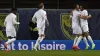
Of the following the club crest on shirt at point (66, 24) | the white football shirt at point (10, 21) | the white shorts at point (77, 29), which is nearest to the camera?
the white football shirt at point (10, 21)

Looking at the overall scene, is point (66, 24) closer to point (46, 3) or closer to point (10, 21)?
point (10, 21)

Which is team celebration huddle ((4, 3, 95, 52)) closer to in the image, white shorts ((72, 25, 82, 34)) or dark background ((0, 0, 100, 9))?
white shorts ((72, 25, 82, 34))

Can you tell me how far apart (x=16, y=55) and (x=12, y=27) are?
4731 millimetres

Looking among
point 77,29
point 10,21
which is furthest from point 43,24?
point 77,29

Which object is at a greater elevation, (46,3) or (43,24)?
(46,3)

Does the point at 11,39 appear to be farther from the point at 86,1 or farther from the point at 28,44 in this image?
the point at 86,1

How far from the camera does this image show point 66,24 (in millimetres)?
24516

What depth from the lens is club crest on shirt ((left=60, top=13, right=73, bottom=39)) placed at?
80.3 feet

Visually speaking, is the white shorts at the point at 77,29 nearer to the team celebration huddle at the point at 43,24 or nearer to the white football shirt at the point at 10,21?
the team celebration huddle at the point at 43,24

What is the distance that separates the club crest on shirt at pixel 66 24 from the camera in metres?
24.5

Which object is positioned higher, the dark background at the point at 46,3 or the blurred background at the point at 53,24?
the dark background at the point at 46,3

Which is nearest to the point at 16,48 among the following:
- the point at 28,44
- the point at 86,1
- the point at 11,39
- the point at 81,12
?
the point at 28,44

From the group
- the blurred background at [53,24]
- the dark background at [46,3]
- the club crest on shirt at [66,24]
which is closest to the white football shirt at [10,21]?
the blurred background at [53,24]

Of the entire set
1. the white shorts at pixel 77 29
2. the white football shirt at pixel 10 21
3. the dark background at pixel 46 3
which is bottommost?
the white shorts at pixel 77 29
